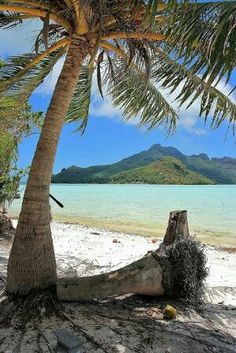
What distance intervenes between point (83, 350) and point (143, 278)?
1.44m

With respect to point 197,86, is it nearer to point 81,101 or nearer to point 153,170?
point 81,101

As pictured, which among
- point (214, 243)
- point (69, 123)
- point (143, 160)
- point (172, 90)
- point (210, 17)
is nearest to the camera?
point (210, 17)

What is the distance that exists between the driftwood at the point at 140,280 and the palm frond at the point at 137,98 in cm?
259

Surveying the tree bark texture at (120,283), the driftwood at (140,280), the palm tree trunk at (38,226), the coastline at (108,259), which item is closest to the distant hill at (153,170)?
the coastline at (108,259)

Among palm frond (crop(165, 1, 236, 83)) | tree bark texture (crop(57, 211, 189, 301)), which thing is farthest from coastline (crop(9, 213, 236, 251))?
palm frond (crop(165, 1, 236, 83))

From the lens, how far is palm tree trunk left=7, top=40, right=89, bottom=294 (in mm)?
4430

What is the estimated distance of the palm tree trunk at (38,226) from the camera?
443 cm

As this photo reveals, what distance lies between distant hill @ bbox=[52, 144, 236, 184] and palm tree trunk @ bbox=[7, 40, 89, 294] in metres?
93.2

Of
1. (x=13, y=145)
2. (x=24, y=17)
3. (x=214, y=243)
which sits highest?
(x=24, y=17)

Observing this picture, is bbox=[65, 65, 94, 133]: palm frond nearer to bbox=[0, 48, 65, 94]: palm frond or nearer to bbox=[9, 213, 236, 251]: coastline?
bbox=[0, 48, 65, 94]: palm frond

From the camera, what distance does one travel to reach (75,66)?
15.6 ft

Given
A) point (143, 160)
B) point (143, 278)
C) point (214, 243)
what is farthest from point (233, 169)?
point (143, 278)

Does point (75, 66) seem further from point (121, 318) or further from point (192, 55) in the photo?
point (121, 318)

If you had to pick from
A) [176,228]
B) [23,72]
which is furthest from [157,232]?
[23,72]
